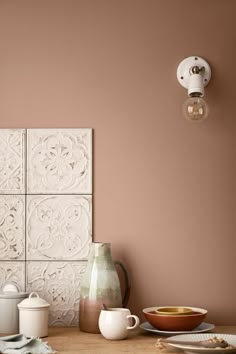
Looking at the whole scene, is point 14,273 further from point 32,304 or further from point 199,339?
point 199,339

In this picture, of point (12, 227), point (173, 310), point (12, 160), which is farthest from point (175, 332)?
point (12, 160)

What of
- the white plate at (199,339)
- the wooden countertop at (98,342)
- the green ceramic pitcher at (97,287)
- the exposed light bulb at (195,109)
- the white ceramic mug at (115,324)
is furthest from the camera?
the exposed light bulb at (195,109)

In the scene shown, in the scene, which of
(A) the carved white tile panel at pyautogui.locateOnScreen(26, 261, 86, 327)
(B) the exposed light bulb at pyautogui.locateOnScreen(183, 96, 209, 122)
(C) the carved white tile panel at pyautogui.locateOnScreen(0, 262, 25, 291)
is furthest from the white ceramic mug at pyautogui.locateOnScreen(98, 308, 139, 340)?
(B) the exposed light bulb at pyautogui.locateOnScreen(183, 96, 209, 122)

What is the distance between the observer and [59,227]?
2225 millimetres

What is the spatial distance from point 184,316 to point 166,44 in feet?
3.23

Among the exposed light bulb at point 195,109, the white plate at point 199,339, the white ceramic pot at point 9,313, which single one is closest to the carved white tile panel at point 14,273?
the white ceramic pot at point 9,313

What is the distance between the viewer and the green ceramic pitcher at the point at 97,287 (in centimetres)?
203

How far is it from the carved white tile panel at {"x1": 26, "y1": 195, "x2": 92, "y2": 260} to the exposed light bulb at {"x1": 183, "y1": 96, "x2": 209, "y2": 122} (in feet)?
1.50

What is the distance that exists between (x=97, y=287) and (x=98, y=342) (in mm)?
201

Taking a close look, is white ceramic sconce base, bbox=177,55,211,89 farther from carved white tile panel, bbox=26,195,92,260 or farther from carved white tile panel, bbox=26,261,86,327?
carved white tile panel, bbox=26,261,86,327

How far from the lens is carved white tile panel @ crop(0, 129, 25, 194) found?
224cm

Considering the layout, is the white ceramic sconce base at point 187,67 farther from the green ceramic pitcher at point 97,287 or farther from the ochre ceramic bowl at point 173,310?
the ochre ceramic bowl at point 173,310

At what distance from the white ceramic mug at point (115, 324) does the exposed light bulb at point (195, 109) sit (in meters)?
0.71

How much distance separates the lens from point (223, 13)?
90.5 inches
